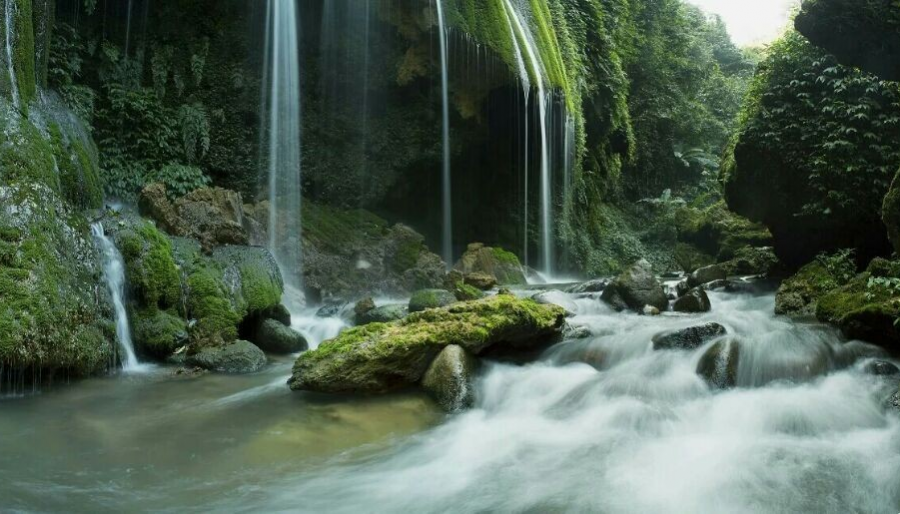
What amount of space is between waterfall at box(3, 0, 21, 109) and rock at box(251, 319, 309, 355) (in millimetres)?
3999

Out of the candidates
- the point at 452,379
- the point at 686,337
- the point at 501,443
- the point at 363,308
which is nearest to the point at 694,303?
the point at 686,337

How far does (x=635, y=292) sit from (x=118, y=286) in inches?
296

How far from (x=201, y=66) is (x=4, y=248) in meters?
9.84

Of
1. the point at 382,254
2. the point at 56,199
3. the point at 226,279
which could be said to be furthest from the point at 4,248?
the point at 382,254

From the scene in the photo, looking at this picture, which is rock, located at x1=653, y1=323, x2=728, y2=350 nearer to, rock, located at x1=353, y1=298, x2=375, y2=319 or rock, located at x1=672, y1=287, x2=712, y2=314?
rock, located at x1=672, y1=287, x2=712, y2=314

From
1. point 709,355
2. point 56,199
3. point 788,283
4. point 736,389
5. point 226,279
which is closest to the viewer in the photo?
point 736,389

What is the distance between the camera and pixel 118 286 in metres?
6.84

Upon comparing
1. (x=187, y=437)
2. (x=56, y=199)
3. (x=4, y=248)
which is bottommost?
(x=187, y=437)

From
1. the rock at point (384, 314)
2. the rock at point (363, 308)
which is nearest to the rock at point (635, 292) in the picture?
the rock at point (384, 314)

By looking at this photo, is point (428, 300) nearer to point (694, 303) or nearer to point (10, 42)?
point (694, 303)

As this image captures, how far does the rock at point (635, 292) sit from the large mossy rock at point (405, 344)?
145 inches

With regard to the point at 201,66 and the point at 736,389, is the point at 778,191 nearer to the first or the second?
the point at 736,389

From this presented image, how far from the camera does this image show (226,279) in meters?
7.88

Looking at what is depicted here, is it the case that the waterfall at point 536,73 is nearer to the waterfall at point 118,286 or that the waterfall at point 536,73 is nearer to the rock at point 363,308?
the rock at point 363,308
